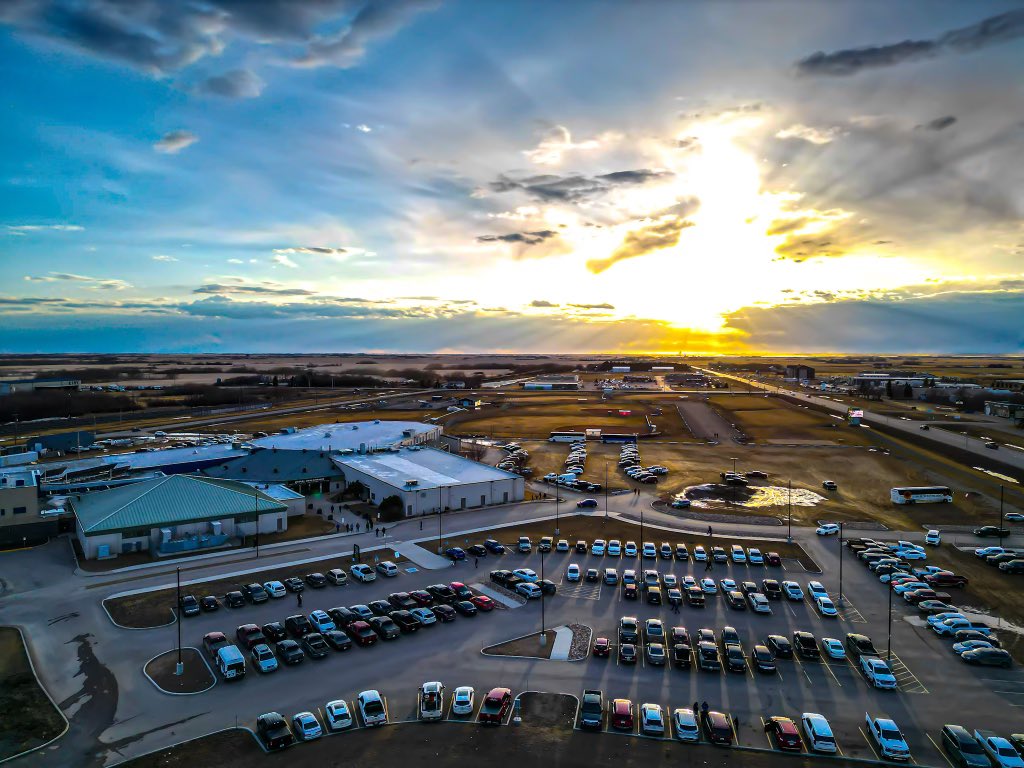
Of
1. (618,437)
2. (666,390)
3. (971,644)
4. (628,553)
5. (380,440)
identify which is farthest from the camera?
(666,390)

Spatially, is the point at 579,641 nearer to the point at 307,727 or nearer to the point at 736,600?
the point at 736,600

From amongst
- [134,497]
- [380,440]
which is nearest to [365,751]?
[134,497]

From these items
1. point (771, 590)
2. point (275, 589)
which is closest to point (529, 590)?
point (771, 590)

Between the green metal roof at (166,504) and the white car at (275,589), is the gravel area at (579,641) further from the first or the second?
the green metal roof at (166,504)

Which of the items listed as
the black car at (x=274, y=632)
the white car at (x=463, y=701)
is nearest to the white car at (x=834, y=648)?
the white car at (x=463, y=701)

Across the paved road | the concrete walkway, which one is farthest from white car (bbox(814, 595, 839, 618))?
the paved road

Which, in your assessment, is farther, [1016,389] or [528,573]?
[1016,389]

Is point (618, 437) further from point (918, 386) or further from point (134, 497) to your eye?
point (918, 386)
